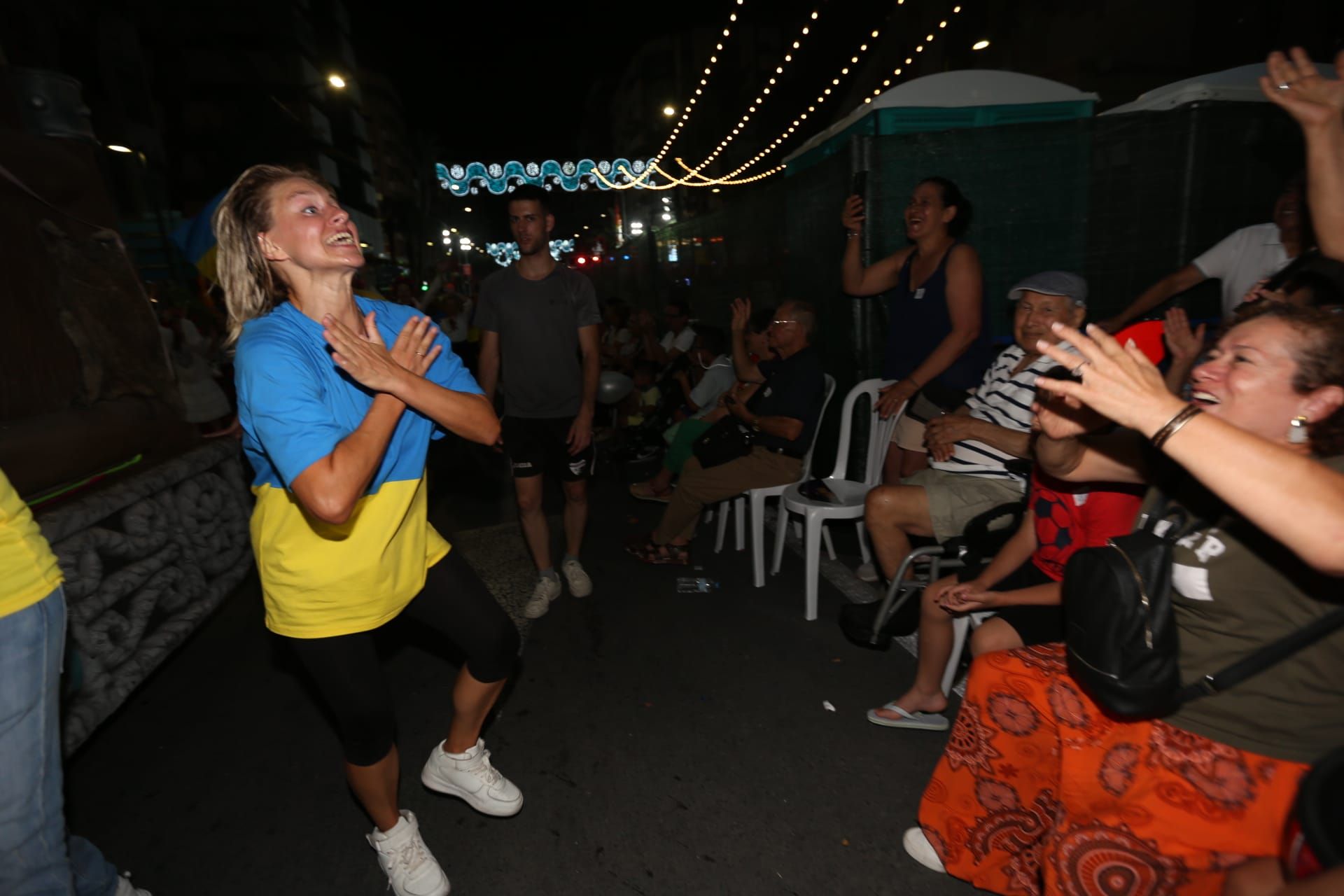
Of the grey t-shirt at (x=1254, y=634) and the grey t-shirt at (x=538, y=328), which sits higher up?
the grey t-shirt at (x=538, y=328)

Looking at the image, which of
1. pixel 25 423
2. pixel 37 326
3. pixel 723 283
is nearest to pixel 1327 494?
pixel 25 423

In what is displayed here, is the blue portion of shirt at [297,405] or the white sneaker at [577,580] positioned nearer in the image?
the blue portion of shirt at [297,405]

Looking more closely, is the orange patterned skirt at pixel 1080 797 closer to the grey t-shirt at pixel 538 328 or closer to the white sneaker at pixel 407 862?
the white sneaker at pixel 407 862

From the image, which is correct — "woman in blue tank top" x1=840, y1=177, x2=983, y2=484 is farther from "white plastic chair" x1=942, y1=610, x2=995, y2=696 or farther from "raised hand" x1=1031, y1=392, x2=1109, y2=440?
"raised hand" x1=1031, y1=392, x2=1109, y2=440

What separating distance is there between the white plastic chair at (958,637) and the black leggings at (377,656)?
6.01 feet

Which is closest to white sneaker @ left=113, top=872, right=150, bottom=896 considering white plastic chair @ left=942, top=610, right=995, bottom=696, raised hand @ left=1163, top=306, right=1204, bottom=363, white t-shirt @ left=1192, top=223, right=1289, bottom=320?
white plastic chair @ left=942, top=610, right=995, bottom=696

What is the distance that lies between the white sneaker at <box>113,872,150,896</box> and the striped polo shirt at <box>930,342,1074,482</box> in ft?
11.5

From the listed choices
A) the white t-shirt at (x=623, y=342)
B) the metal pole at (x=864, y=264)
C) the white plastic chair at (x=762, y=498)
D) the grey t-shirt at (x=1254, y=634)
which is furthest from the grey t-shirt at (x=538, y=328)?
the white t-shirt at (x=623, y=342)

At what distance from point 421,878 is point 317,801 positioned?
78cm

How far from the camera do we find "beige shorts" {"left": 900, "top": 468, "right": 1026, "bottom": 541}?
292 centimetres

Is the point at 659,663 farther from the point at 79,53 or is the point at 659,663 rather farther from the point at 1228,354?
the point at 79,53

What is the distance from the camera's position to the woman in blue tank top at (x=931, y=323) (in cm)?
345

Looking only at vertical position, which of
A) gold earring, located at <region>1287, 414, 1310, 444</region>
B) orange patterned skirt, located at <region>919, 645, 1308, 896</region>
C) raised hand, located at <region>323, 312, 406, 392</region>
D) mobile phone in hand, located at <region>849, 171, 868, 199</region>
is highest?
mobile phone in hand, located at <region>849, 171, 868, 199</region>

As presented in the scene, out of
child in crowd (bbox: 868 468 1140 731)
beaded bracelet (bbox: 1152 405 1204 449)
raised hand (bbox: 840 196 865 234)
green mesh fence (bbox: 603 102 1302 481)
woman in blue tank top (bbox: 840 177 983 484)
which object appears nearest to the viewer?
beaded bracelet (bbox: 1152 405 1204 449)
